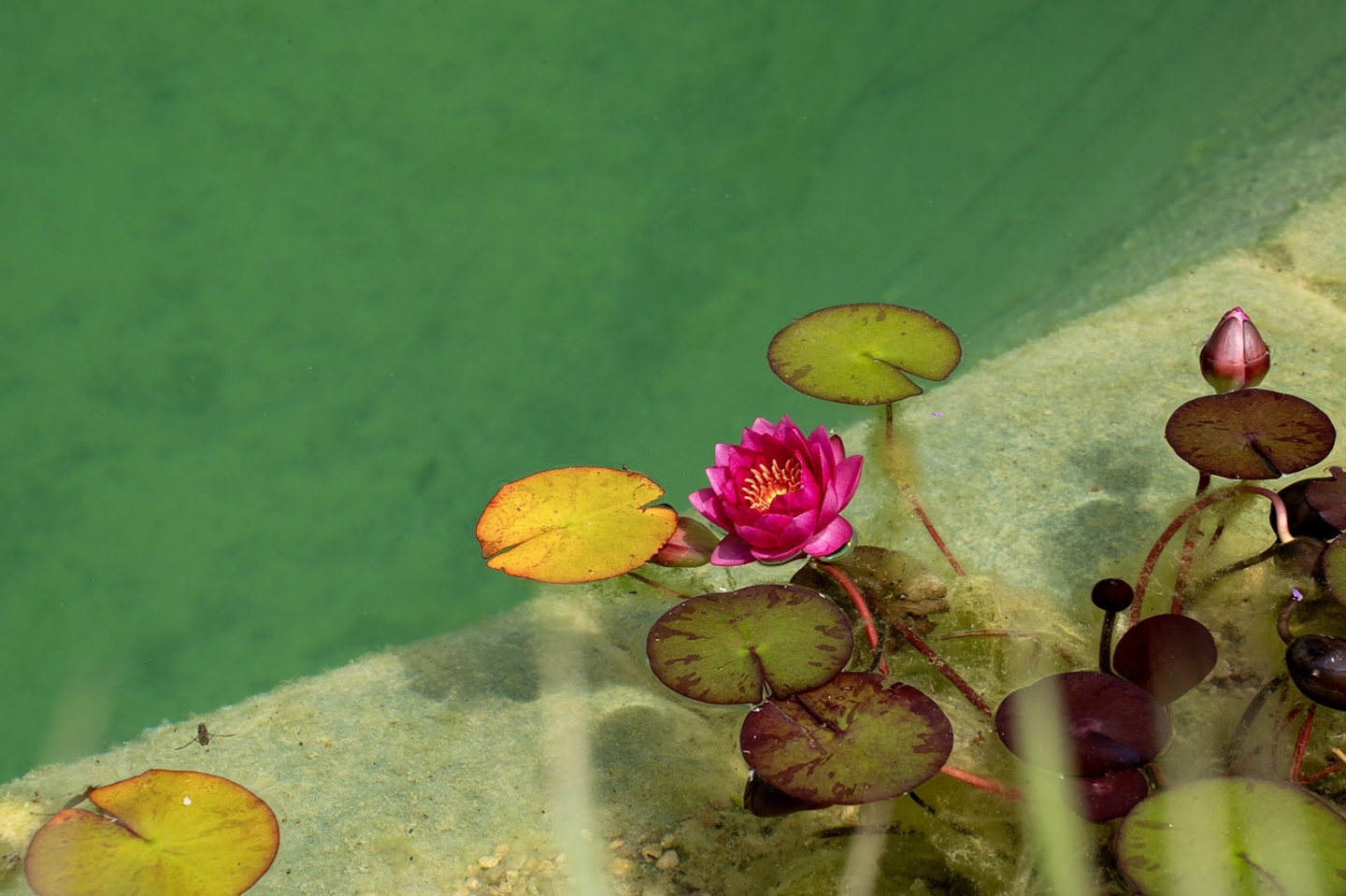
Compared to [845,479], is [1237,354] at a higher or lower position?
higher

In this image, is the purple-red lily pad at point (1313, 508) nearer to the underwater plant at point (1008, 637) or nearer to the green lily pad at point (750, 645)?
the underwater plant at point (1008, 637)

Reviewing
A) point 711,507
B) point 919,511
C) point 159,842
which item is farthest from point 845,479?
point 159,842

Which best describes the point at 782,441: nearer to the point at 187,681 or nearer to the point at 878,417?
the point at 878,417

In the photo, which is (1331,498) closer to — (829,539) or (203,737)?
(829,539)

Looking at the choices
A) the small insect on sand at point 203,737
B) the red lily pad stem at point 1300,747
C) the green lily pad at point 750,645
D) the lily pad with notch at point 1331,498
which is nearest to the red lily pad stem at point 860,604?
the green lily pad at point 750,645

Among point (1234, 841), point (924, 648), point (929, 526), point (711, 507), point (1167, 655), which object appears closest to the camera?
point (1234, 841)

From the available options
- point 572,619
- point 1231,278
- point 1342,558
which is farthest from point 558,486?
point 1231,278

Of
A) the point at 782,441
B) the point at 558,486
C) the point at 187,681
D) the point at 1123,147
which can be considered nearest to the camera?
the point at 782,441
